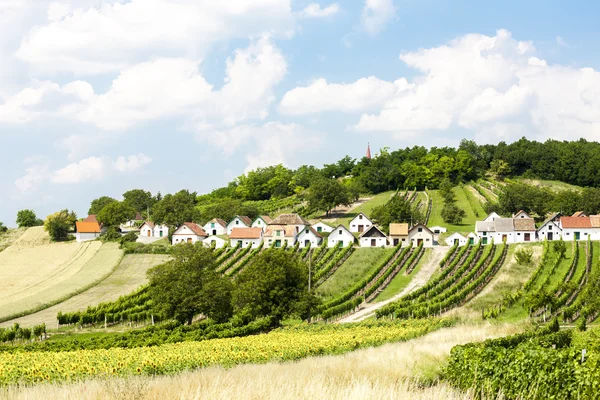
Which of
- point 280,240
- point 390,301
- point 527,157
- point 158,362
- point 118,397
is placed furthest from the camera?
point 527,157

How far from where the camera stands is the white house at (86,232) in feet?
370

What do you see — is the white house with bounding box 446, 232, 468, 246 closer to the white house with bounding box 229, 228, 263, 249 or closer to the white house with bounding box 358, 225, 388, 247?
the white house with bounding box 358, 225, 388, 247

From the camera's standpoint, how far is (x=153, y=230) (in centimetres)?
11431

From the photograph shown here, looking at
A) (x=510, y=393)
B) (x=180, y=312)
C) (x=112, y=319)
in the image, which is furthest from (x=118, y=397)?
(x=112, y=319)

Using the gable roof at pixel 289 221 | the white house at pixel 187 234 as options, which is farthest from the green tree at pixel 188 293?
the white house at pixel 187 234

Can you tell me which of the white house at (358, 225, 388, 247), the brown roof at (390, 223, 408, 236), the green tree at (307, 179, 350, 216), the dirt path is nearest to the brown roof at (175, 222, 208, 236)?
the green tree at (307, 179, 350, 216)

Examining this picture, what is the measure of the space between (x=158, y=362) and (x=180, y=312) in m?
31.1

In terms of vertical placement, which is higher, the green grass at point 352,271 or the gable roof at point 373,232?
the gable roof at point 373,232

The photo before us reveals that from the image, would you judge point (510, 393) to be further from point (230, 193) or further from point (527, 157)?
point (230, 193)

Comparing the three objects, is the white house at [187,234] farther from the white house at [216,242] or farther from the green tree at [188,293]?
the green tree at [188,293]

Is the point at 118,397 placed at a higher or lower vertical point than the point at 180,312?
higher

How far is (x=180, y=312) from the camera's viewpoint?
52.2m

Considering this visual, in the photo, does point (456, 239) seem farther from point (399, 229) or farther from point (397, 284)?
point (397, 284)

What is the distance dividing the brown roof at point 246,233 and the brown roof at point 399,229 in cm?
1991
